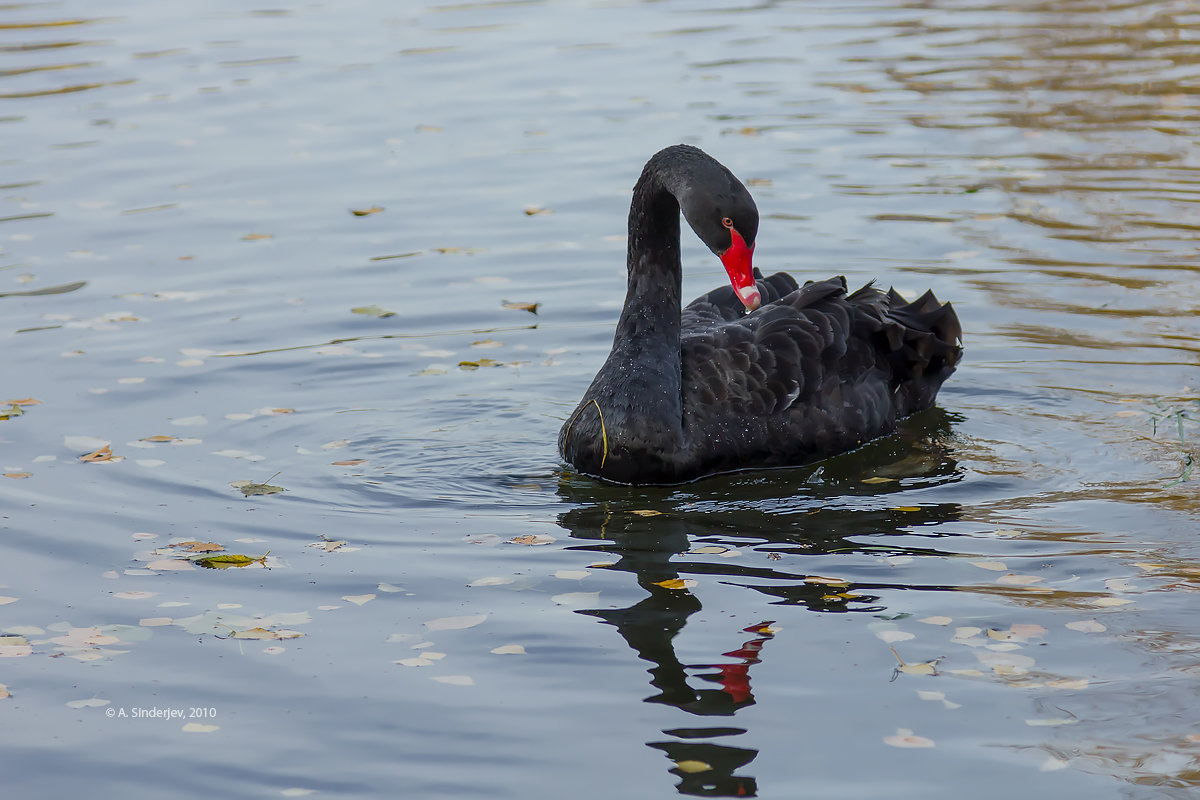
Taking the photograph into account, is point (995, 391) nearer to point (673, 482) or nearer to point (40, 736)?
point (673, 482)

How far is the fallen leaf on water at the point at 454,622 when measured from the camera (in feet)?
17.6

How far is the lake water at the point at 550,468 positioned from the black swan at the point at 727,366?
0.17 m

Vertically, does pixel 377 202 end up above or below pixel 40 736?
above

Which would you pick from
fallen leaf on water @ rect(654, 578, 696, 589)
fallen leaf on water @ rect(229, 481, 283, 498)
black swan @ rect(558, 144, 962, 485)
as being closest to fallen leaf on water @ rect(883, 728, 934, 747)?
fallen leaf on water @ rect(654, 578, 696, 589)

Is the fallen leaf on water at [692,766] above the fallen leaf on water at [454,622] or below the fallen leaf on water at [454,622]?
below

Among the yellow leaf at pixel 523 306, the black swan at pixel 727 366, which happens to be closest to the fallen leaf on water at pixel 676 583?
the black swan at pixel 727 366

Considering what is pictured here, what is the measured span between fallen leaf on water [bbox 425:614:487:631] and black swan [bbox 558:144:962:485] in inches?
61.8

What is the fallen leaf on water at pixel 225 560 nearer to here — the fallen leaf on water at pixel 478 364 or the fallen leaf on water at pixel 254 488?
the fallen leaf on water at pixel 254 488

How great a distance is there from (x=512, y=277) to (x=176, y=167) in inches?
168

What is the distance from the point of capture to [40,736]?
4.71 m

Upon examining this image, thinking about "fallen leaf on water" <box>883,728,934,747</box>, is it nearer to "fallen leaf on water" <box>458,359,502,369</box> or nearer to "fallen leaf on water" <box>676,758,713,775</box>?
"fallen leaf on water" <box>676,758,713,775</box>

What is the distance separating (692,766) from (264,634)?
5.82 feet

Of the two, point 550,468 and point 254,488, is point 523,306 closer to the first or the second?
point 550,468

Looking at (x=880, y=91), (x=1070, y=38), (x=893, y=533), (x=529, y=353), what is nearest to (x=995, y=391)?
(x=893, y=533)
